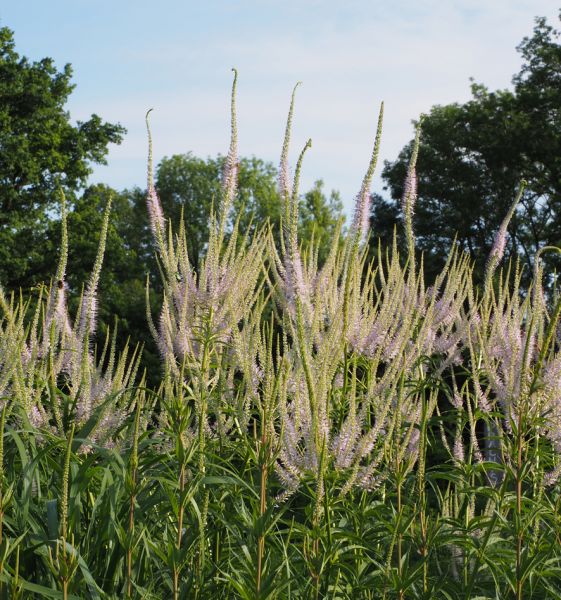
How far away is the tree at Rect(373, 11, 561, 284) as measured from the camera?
108ft

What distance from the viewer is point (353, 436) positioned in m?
3.76

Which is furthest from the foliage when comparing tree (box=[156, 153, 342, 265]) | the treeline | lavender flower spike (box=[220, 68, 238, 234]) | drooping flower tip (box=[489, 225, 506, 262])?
tree (box=[156, 153, 342, 265])

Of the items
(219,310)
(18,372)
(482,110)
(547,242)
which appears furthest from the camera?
(482,110)

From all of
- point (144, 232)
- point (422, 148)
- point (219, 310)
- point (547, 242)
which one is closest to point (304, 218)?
point (144, 232)

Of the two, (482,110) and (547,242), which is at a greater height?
(482,110)

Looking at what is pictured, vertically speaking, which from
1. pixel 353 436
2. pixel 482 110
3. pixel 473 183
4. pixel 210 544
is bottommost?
pixel 210 544

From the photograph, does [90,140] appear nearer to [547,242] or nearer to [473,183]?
[473,183]

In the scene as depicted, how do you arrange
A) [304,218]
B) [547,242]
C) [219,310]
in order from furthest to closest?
[304,218]
[547,242]
[219,310]

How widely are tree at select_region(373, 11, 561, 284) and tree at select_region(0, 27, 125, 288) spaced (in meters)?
12.3

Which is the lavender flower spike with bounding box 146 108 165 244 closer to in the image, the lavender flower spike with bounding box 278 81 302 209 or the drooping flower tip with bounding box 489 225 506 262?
the lavender flower spike with bounding box 278 81 302 209

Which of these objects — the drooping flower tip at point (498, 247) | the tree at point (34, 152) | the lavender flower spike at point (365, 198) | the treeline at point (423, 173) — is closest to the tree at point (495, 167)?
the treeline at point (423, 173)

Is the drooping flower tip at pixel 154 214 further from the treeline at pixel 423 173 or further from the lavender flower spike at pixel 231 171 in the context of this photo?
the treeline at pixel 423 173

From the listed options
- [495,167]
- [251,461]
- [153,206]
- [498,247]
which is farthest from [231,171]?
[495,167]

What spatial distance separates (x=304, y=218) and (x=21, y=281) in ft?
87.6
